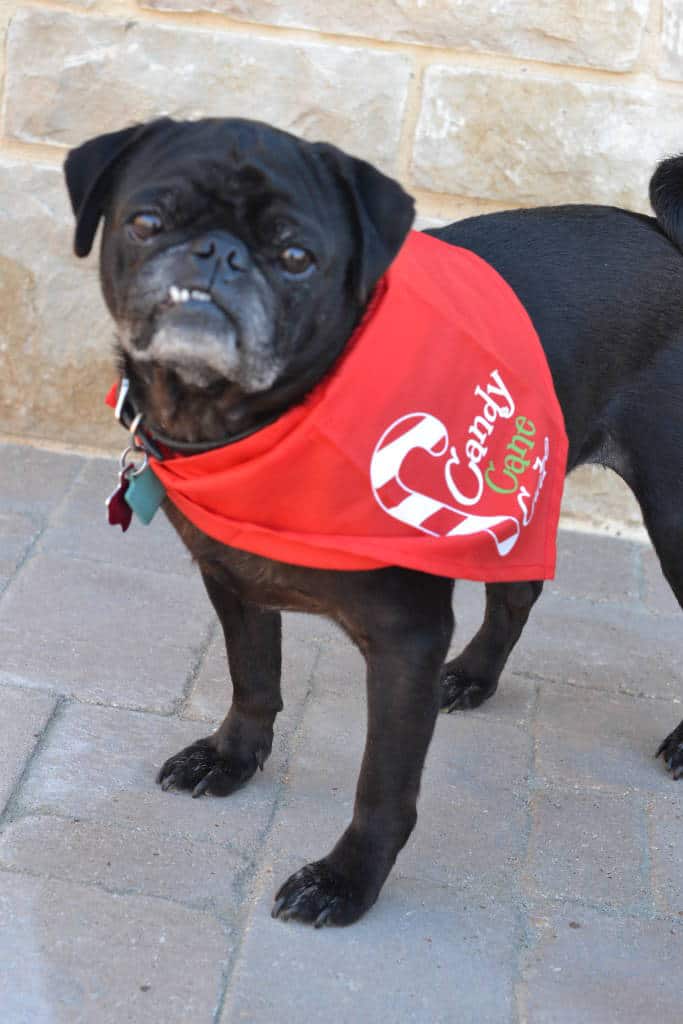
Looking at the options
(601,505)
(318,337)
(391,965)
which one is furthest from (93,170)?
(601,505)

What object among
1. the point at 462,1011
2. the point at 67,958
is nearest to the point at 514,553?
the point at 462,1011

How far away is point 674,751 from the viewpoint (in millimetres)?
2768

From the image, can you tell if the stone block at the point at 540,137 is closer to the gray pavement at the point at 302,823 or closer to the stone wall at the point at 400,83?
the stone wall at the point at 400,83

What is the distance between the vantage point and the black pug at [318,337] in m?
1.92

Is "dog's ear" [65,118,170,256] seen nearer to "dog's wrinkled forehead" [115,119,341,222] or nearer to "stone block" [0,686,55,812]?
"dog's wrinkled forehead" [115,119,341,222]

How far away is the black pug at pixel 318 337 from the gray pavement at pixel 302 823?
121 millimetres

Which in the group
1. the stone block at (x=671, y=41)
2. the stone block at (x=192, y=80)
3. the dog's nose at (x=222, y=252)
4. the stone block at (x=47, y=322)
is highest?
the dog's nose at (x=222, y=252)

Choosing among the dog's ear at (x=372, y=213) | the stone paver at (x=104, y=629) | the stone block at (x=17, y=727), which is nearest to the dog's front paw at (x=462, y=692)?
the stone paver at (x=104, y=629)

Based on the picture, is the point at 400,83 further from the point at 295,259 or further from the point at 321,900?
the point at 321,900

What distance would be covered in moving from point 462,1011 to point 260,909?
387 mm

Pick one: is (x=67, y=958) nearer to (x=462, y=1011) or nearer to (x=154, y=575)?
(x=462, y=1011)

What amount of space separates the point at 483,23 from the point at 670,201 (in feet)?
3.67

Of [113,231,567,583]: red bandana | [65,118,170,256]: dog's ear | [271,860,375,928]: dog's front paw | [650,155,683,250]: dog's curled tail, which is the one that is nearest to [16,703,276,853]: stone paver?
[271,860,375,928]: dog's front paw

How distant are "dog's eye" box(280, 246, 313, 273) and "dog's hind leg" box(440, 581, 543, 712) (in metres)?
1.14
